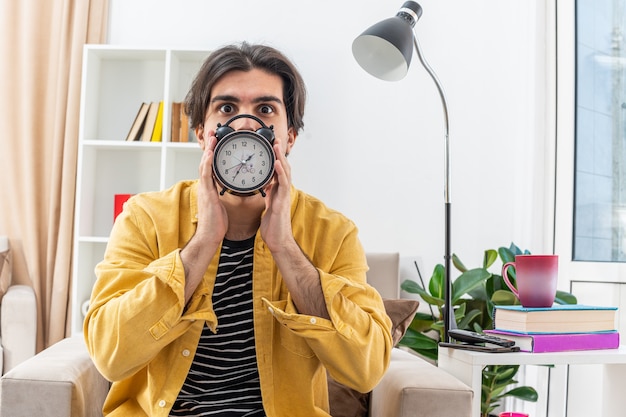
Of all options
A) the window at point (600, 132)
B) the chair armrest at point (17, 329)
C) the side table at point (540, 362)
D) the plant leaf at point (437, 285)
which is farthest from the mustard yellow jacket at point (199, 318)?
the chair armrest at point (17, 329)

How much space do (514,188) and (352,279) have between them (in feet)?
6.55

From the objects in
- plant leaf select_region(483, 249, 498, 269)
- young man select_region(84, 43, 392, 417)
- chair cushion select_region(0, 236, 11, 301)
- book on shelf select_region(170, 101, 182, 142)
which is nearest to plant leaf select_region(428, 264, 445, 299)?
plant leaf select_region(483, 249, 498, 269)

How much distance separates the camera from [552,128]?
9.72 feet

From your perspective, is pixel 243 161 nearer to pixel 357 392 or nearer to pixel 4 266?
pixel 357 392

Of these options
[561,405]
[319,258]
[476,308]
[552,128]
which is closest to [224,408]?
[319,258]

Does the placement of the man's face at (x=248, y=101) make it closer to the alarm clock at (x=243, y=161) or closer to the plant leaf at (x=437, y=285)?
the alarm clock at (x=243, y=161)

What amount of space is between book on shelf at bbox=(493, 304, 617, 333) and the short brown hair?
65 centimetres

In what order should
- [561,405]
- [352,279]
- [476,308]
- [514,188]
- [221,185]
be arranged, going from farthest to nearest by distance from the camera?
[514,188] → [561,405] → [476,308] → [352,279] → [221,185]

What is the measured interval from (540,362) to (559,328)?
0.11 m

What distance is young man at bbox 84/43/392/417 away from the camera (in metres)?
1.29

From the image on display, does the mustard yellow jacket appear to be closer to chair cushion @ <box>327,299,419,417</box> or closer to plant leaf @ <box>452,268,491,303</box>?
chair cushion @ <box>327,299,419,417</box>

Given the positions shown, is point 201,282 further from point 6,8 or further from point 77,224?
point 6,8

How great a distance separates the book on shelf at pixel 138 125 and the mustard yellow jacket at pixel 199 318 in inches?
73.3

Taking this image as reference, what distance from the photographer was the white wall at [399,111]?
328 cm
